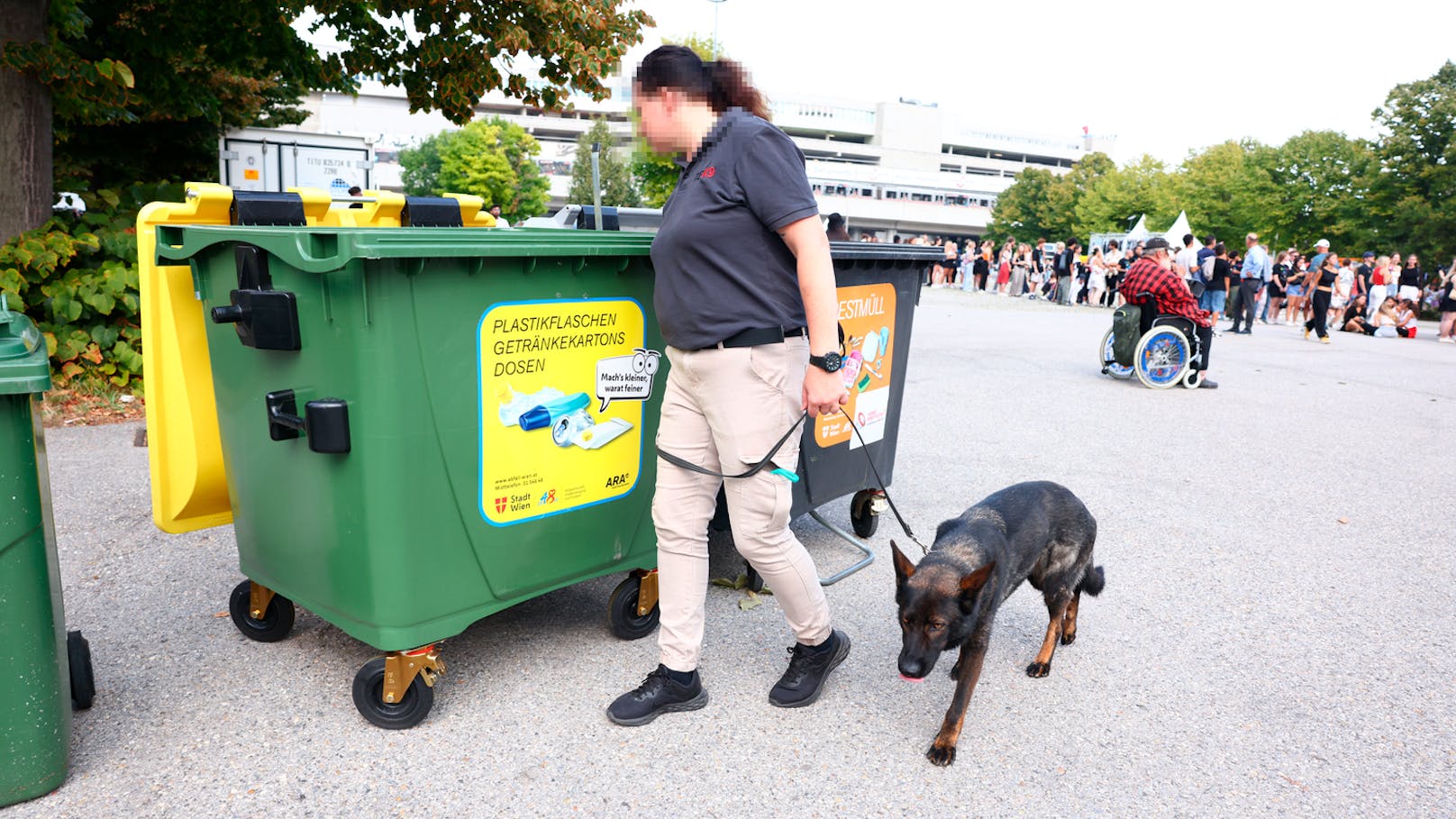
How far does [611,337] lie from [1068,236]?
78.8 m

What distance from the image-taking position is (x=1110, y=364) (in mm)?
11188

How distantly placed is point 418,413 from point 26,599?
1024 millimetres

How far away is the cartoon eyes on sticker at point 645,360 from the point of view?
131 inches

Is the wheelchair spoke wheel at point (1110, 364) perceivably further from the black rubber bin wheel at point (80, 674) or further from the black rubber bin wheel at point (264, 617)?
the black rubber bin wheel at point (80, 674)

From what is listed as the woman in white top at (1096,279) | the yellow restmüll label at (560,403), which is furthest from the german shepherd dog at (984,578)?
the woman in white top at (1096,279)

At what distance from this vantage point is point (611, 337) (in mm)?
3223

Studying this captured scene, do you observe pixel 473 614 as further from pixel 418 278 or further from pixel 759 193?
pixel 759 193

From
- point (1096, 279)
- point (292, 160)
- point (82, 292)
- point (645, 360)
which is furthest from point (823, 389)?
point (1096, 279)

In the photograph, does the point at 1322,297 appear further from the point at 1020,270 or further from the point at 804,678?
the point at 804,678

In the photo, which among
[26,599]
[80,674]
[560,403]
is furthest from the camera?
[560,403]

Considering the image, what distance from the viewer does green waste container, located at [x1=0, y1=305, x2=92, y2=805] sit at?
7.57 feet

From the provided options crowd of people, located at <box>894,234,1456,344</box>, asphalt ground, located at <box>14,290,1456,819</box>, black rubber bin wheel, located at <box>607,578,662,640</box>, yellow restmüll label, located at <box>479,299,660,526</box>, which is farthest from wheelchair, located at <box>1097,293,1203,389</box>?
yellow restmüll label, located at <box>479,299,660,526</box>

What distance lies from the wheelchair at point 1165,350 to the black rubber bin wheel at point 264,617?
920cm

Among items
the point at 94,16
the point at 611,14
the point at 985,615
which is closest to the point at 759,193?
the point at 985,615
